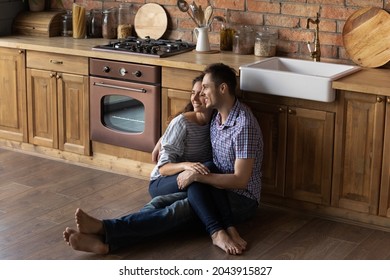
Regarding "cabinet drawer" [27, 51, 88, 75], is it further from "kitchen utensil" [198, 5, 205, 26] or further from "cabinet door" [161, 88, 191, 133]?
"kitchen utensil" [198, 5, 205, 26]

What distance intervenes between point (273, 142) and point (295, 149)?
143 mm

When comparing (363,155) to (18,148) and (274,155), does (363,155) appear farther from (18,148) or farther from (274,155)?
(18,148)

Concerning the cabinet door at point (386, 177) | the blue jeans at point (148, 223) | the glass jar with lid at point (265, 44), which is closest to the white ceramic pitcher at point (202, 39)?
the glass jar with lid at point (265, 44)

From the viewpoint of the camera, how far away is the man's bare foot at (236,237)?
402 centimetres

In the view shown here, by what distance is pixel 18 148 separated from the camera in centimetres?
A: 577

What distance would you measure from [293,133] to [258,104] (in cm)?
27

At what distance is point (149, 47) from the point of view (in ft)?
16.6

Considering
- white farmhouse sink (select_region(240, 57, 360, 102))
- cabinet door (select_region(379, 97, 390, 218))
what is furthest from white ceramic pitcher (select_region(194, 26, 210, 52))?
cabinet door (select_region(379, 97, 390, 218))

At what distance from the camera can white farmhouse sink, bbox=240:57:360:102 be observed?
14.0ft

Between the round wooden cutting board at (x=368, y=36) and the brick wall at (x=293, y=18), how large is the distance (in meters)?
0.07

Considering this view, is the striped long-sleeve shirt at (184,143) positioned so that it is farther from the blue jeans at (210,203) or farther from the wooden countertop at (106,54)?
the wooden countertop at (106,54)

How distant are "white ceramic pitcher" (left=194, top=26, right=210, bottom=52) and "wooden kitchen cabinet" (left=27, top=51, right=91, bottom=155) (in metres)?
0.76

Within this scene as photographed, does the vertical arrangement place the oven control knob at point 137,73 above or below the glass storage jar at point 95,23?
below

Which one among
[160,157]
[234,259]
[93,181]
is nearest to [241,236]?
[234,259]
